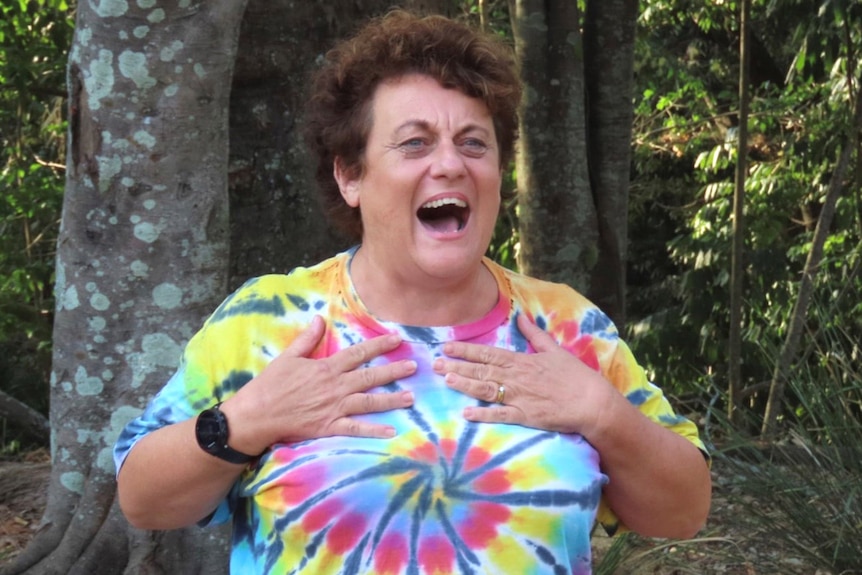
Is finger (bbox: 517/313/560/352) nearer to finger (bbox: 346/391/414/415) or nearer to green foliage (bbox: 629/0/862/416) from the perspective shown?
finger (bbox: 346/391/414/415)

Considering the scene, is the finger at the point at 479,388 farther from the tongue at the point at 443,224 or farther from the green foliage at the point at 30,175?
the green foliage at the point at 30,175

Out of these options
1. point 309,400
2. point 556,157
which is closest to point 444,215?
point 309,400

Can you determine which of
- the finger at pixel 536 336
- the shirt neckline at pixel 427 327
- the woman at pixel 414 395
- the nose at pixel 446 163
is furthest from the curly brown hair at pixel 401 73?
the finger at pixel 536 336

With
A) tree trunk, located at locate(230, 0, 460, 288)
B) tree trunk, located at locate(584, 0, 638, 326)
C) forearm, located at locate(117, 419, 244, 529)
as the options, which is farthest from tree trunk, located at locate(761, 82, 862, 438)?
forearm, located at locate(117, 419, 244, 529)

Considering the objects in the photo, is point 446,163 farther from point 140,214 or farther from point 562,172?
point 562,172

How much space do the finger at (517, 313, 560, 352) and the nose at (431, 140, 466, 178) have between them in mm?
317

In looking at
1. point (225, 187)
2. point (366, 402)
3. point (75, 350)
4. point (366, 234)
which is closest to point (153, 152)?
point (225, 187)

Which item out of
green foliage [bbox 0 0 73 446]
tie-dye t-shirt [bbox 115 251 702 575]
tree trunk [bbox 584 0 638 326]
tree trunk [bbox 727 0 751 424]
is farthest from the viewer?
green foliage [bbox 0 0 73 446]

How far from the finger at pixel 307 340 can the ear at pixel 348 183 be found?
0.29m

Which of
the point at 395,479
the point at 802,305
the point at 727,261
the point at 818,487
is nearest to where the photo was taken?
the point at 395,479

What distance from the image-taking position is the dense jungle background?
4.21 metres

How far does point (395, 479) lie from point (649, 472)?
1.58 ft

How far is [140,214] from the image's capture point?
3.17m

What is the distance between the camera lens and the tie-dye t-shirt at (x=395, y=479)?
204 centimetres
